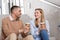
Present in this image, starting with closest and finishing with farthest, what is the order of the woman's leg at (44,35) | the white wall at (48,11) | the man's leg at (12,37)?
the man's leg at (12,37), the woman's leg at (44,35), the white wall at (48,11)

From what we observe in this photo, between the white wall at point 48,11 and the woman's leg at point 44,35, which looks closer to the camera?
the woman's leg at point 44,35

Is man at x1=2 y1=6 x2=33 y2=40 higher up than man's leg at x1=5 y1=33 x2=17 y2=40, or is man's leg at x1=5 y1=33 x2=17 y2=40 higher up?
man at x1=2 y1=6 x2=33 y2=40

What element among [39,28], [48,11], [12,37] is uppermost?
[48,11]

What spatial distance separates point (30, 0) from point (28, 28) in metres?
1.84

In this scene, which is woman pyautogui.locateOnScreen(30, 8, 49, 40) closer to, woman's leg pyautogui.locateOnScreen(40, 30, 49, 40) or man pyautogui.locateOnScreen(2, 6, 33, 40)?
woman's leg pyautogui.locateOnScreen(40, 30, 49, 40)

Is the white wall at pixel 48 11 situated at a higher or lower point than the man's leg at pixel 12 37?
higher

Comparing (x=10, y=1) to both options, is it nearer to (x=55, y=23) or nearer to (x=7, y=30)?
(x=55, y=23)

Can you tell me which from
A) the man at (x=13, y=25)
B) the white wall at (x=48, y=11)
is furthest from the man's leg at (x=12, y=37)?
the white wall at (x=48, y=11)

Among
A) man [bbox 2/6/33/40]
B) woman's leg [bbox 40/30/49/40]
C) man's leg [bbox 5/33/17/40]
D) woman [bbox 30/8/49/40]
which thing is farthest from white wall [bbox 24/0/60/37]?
man's leg [bbox 5/33/17/40]

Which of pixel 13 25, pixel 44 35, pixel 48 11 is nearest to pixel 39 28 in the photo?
pixel 44 35

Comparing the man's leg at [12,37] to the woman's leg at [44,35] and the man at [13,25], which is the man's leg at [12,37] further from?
the woman's leg at [44,35]

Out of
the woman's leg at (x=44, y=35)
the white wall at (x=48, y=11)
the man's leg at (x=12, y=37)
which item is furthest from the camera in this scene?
the white wall at (x=48, y=11)

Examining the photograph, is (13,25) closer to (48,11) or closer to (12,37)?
(12,37)

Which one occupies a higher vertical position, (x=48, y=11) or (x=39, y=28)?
(x=48, y=11)
